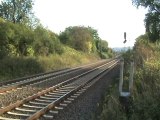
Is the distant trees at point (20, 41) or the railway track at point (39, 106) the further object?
the distant trees at point (20, 41)

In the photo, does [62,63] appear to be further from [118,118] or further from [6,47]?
[118,118]

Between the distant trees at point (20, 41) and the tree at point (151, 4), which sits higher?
the tree at point (151, 4)

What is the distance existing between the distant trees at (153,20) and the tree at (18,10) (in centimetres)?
1747

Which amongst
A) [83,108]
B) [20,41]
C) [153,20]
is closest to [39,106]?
[83,108]

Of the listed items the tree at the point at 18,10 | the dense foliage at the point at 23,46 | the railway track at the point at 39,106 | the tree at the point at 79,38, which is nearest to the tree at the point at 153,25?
the dense foliage at the point at 23,46

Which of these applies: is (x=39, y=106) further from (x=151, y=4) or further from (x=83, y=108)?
(x=151, y=4)

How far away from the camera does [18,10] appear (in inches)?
2130

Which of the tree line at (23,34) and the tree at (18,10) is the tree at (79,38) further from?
the tree at (18,10)

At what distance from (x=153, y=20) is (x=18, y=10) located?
2022 centimetres

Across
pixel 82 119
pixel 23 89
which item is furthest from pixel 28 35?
pixel 82 119

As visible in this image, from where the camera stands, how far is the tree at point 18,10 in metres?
53.7

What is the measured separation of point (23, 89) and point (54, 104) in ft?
17.4

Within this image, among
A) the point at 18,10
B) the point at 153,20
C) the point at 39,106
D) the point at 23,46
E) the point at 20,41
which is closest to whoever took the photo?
the point at 39,106

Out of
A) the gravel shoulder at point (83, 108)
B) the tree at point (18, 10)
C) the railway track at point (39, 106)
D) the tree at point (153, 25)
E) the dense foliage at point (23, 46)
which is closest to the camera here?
the railway track at point (39, 106)
